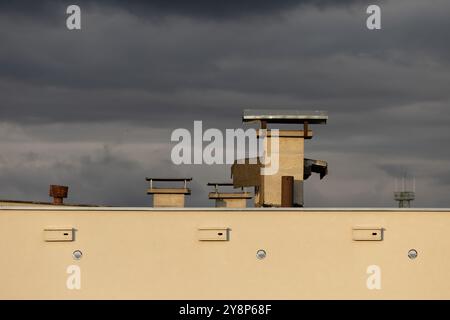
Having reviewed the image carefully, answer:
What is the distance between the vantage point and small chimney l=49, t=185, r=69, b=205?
103ft

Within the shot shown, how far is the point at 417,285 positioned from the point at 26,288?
515 inches

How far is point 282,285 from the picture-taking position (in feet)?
88.0

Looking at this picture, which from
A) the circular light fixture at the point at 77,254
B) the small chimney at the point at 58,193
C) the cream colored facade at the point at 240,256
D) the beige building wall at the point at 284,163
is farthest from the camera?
the beige building wall at the point at 284,163

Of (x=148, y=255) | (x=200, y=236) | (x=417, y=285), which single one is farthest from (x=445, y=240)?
(x=148, y=255)

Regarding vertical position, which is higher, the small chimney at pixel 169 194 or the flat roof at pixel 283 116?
the flat roof at pixel 283 116

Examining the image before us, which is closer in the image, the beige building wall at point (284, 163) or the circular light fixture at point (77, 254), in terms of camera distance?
the circular light fixture at point (77, 254)

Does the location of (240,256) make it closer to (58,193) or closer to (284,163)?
(284,163)

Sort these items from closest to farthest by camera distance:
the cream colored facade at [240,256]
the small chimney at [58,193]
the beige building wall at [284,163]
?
the cream colored facade at [240,256]
the small chimney at [58,193]
the beige building wall at [284,163]

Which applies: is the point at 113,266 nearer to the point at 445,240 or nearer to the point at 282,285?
the point at 282,285

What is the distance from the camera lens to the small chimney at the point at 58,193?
3152 centimetres

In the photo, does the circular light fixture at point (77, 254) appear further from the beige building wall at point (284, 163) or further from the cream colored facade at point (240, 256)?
the beige building wall at point (284, 163)

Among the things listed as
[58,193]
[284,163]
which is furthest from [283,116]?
[58,193]

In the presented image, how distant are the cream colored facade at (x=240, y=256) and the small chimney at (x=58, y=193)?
4611 mm

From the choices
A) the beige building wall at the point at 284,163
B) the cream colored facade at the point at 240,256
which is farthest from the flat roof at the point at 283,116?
the cream colored facade at the point at 240,256
